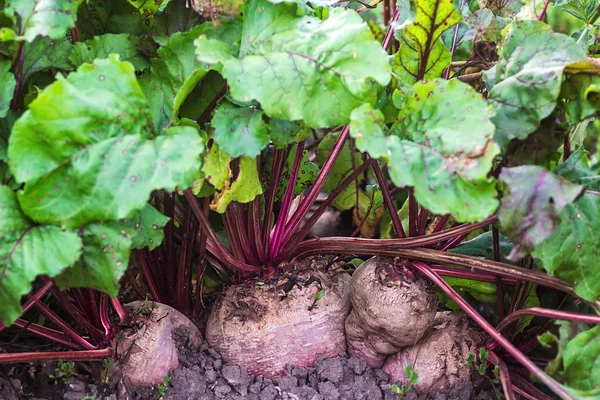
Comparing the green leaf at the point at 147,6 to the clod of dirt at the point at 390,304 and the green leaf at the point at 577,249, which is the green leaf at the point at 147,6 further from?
the green leaf at the point at 577,249

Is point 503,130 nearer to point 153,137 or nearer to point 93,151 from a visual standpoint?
point 153,137

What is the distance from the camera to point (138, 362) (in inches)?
72.2

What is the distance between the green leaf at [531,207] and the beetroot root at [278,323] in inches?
30.1

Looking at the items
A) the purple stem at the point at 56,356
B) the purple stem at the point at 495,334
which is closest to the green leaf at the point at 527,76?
the purple stem at the point at 495,334

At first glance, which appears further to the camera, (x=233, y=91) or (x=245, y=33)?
(x=245, y=33)

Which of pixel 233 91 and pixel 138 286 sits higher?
pixel 233 91

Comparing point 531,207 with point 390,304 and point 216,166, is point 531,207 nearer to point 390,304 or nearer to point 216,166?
point 390,304

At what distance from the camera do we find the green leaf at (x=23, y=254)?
4.37ft

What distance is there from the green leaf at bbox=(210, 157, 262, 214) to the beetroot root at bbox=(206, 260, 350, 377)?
0.42 metres

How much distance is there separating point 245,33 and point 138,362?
3.37 ft

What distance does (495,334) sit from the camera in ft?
5.40

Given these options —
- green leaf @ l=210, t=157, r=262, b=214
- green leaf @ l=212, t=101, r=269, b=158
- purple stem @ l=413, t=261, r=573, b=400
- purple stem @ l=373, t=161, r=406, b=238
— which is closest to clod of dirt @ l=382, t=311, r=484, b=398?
purple stem @ l=413, t=261, r=573, b=400

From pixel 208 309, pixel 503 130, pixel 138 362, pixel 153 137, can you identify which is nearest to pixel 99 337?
pixel 138 362

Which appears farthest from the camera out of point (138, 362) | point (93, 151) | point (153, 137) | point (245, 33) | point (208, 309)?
point (208, 309)
